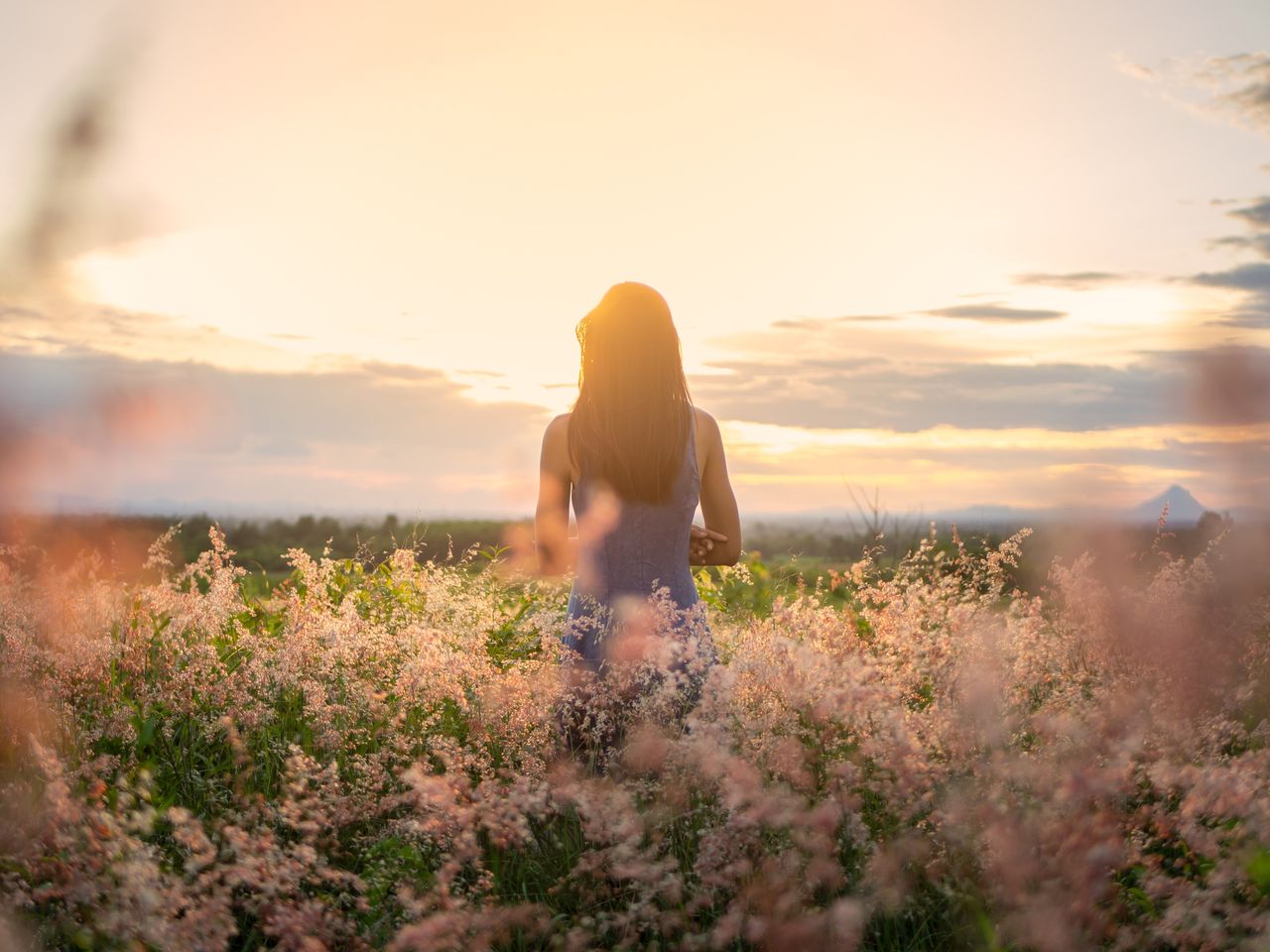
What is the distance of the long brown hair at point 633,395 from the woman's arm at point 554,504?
0.12 m

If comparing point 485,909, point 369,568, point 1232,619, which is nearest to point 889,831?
point 485,909

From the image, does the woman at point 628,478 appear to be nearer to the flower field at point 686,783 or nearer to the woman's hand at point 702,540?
the woman's hand at point 702,540

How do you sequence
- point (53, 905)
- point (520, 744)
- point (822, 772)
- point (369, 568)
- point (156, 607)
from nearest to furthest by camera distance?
point (53, 905) → point (822, 772) → point (520, 744) → point (156, 607) → point (369, 568)

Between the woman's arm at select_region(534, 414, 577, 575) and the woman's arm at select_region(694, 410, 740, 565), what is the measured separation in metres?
0.57

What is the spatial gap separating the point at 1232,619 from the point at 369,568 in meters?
5.36

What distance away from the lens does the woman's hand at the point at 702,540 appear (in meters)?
4.14

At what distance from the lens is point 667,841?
2725mm

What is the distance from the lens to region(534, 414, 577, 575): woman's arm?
4098mm

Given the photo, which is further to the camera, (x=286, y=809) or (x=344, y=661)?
(x=344, y=661)

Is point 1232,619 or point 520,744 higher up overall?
point 1232,619

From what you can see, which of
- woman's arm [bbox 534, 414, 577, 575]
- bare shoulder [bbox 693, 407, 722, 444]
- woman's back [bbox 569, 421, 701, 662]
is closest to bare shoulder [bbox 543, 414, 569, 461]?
woman's arm [bbox 534, 414, 577, 575]

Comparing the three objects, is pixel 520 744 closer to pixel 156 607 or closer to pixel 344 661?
pixel 344 661

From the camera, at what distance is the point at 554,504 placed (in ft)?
13.6

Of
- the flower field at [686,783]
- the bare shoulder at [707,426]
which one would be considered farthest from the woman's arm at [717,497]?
the flower field at [686,783]
